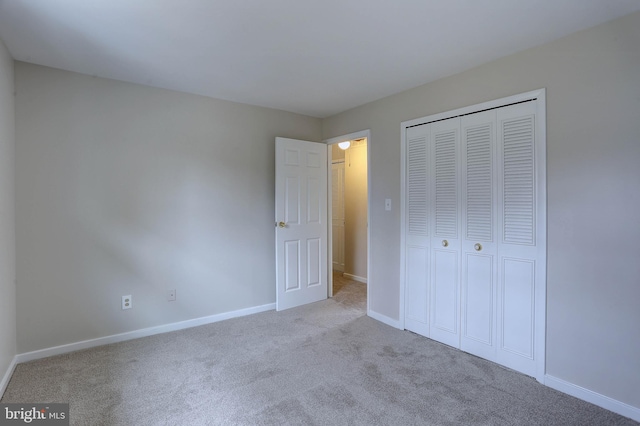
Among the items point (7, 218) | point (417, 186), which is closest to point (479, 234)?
point (417, 186)

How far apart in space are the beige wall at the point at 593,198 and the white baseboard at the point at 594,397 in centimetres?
3

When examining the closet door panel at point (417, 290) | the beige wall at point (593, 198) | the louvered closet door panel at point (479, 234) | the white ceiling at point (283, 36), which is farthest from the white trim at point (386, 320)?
the white ceiling at point (283, 36)

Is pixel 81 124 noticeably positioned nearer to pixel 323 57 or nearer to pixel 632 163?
pixel 323 57

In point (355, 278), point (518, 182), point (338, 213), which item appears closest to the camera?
point (518, 182)

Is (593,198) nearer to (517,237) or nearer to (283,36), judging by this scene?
(517,237)

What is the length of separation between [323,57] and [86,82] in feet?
6.83

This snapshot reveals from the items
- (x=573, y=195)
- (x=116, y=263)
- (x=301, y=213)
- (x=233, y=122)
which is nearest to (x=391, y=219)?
(x=301, y=213)

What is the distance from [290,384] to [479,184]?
2.13 meters

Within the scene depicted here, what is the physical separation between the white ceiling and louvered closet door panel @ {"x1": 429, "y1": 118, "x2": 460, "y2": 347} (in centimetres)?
58

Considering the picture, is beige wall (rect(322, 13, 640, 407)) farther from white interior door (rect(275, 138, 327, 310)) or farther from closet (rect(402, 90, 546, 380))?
white interior door (rect(275, 138, 327, 310))

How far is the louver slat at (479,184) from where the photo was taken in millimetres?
2512

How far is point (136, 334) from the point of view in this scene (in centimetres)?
294

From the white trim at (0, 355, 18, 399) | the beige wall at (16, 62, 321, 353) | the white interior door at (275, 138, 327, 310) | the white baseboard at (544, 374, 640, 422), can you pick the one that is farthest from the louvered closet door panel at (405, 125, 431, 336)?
the white trim at (0, 355, 18, 399)

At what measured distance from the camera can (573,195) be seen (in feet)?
6.79
